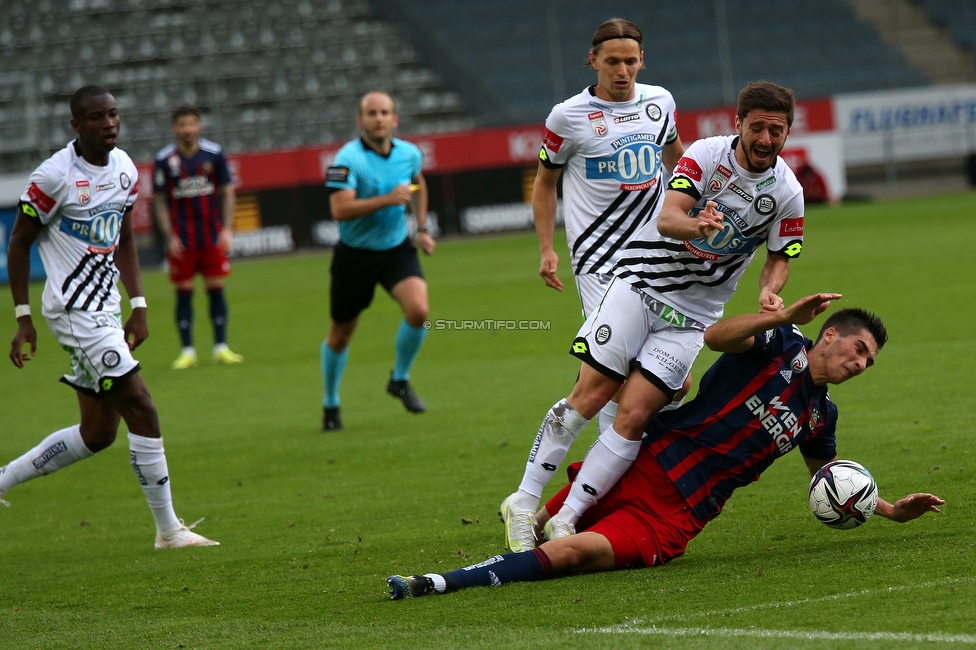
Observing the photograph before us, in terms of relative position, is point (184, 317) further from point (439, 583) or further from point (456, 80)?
point (456, 80)

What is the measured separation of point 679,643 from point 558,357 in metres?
7.98

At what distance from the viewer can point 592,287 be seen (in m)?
5.93

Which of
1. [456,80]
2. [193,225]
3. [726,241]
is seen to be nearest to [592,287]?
[726,241]

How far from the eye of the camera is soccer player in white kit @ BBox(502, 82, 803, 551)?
4.82 meters

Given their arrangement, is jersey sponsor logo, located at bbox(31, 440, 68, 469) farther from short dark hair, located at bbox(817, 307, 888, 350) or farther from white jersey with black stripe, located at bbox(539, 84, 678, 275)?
short dark hair, located at bbox(817, 307, 888, 350)

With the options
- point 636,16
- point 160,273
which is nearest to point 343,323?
point 160,273

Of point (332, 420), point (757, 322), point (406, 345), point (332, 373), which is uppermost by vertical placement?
point (757, 322)

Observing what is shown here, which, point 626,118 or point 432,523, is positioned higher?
point 626,118

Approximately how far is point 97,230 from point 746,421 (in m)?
3.25

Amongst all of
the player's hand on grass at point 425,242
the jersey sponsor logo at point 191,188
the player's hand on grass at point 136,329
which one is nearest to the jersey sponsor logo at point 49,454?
the player's hand on grass at point 136,329

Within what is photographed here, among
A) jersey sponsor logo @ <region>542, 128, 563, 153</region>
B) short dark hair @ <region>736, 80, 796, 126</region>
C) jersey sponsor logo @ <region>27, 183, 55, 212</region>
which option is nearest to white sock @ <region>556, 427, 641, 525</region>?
short dark hair @ <region>736, 80, 796, 126</region>

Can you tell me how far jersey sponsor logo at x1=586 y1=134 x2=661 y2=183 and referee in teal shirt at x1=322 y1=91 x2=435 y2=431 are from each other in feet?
9.74

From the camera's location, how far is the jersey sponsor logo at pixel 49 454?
20.3 ft

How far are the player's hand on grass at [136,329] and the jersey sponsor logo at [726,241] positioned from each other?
2808mm
